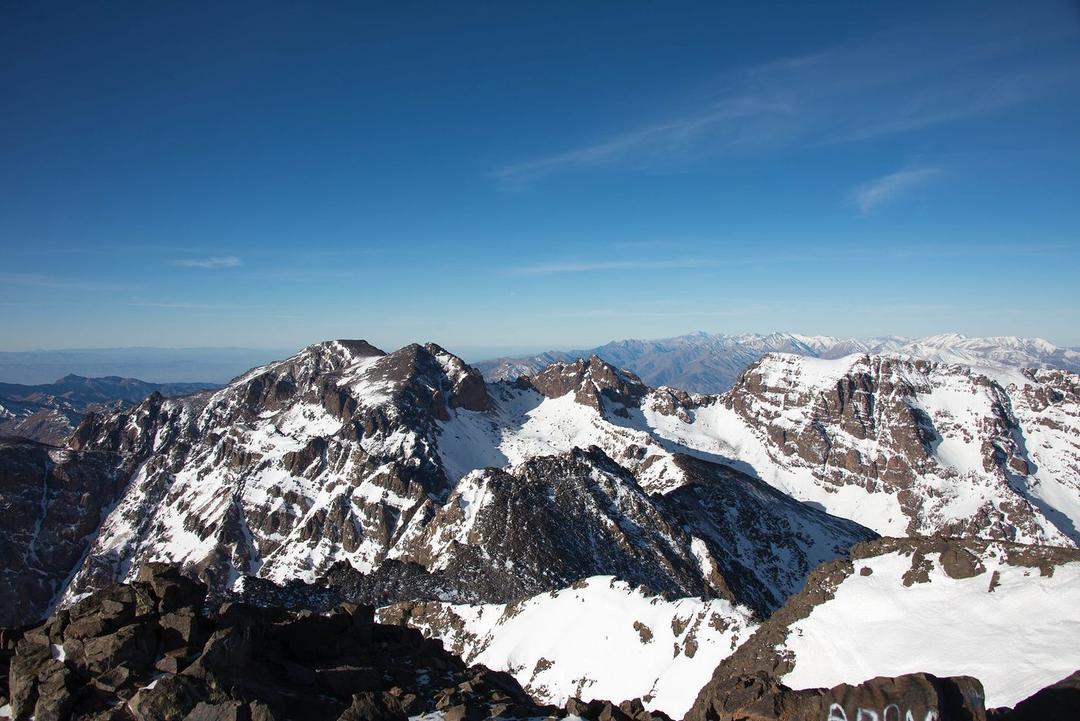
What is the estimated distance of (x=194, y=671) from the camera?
24266 mm

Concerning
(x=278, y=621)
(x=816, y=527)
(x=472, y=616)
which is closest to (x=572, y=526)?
(x=472, y=616)

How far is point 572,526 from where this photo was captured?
14525cm

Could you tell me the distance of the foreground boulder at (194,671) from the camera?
23.1 metres

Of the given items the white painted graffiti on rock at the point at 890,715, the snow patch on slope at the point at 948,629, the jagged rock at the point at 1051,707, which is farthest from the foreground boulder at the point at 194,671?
the snow patch on slope at the point at 948,629

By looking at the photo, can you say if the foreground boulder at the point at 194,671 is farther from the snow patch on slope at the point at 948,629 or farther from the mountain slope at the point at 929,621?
the snow patch on slope at the point at 948,629

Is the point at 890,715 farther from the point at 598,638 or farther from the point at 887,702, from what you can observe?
the point at 598,638

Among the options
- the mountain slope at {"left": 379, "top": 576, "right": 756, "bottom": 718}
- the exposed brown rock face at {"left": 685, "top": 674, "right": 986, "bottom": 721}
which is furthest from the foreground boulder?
the mountain slope at {"left": 379, "top": 576, "right": 756, "bottom": 718}

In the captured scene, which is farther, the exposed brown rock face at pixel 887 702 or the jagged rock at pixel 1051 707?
the jagged rock at pixel 1051 707

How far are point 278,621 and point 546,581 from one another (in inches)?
3813

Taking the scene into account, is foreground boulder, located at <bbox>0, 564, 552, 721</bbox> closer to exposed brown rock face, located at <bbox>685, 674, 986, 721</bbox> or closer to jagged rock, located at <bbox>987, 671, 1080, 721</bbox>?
exposed brown rock face, located at <bbox>685, 674, 986, 721</bbox>

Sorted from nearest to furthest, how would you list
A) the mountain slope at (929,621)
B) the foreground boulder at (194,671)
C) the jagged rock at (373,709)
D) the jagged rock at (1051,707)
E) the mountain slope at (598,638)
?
the jagged rock at (1051,707) → the foreground boulder at (194,671) → the jagged rock at (373,709) → the mountain slope at (929,621) → the mountain slope at (598,638)

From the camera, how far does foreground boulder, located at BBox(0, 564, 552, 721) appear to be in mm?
23062

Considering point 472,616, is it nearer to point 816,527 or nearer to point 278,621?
point 278,621

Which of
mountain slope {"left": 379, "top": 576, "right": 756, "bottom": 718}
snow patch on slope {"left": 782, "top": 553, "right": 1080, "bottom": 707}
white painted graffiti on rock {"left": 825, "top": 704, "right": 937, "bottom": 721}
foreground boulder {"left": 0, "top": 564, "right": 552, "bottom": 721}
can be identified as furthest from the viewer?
mountain slope {"left": 379, "top": 576, "right": 756, "bottom": 718}
